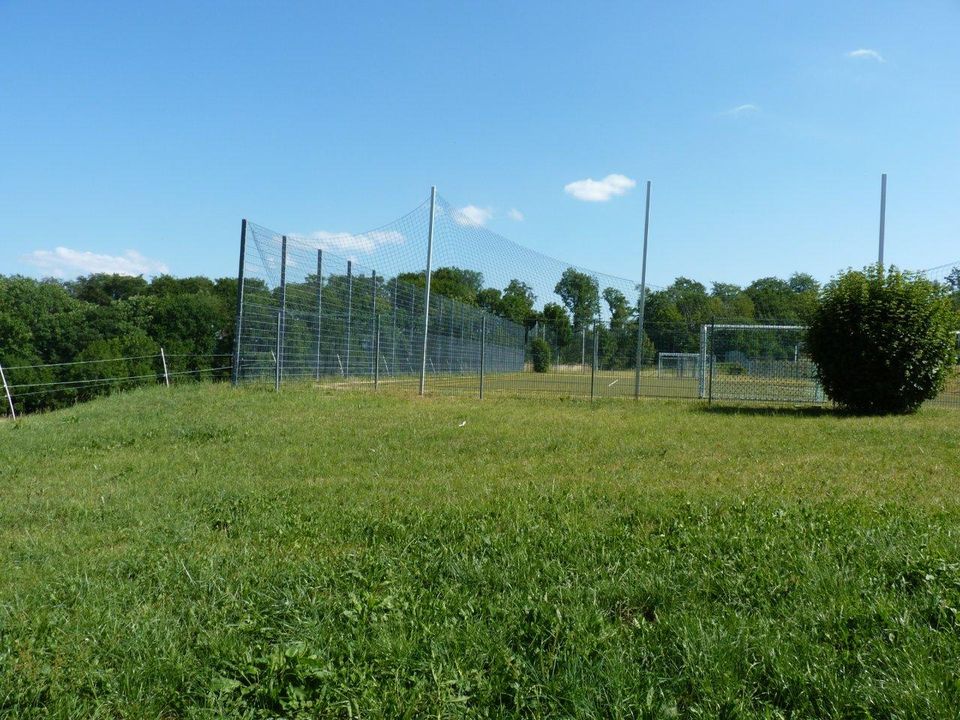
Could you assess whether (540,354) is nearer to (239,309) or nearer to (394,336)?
(394,336)

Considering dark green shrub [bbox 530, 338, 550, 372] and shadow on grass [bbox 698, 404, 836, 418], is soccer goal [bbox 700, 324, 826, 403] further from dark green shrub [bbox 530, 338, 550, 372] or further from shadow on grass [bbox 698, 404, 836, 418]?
dark green shrub [bbox 530, 338, 550, 372]

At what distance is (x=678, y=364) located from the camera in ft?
53.3

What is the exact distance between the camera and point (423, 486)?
540cm

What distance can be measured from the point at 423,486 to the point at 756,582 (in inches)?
106

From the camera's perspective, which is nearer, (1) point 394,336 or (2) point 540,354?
(1) point 394,336

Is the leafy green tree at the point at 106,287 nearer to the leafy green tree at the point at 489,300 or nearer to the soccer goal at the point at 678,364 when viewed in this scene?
the leafy green tree at the point at 489,300

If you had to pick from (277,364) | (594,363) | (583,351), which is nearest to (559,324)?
(583,351)

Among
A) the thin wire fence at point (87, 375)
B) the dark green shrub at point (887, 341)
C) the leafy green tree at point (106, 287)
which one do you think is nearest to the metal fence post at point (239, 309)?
the dark green shrub at point (887, 341)

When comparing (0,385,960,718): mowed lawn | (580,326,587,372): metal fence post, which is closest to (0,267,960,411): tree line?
(580,326,587,372): metal fence post

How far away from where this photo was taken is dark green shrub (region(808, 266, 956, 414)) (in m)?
11.3

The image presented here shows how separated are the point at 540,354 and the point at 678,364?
4.71m

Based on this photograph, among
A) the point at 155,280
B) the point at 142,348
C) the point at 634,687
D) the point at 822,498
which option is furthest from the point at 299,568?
the point at 155,280

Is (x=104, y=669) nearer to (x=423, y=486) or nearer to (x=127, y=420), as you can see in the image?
(x=423, y=486)

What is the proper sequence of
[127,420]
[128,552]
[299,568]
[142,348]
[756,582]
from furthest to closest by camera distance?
[142,348] < [127,420] < [128,552] < [299,568] < [756,582]
